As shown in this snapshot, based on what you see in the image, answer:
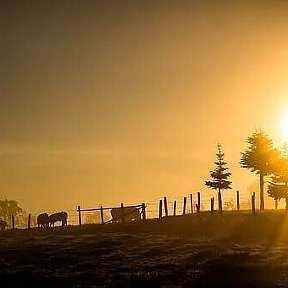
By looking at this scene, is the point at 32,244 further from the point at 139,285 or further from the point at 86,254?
the point at 139,285

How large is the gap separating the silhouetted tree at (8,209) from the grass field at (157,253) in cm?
11759

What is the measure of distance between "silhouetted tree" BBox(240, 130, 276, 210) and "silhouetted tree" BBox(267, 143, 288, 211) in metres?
1.14

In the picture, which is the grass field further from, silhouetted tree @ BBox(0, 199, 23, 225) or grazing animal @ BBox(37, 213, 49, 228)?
silhouetted tree @ BBox(0, 199, 23, 225)

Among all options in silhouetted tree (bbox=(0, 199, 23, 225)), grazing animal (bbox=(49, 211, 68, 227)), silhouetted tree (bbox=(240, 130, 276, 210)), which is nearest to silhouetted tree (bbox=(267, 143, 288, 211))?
silhouetted tree (bbox=(240, 130, 276, 210))

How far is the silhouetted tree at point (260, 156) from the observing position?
297 ft

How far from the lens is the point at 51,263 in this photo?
44500 millimetres

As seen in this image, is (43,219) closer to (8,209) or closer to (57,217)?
(57,217)

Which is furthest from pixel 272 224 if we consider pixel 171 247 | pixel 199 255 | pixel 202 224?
pixel 199 255

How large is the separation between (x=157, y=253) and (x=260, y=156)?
48.1 metres

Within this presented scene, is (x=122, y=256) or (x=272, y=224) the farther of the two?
(x=272, y=224)

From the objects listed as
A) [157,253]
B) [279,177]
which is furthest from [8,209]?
[157,253]

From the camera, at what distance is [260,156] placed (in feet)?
299

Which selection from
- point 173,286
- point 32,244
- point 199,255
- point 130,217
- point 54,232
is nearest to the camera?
point 173,286

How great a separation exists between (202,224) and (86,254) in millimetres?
19064
